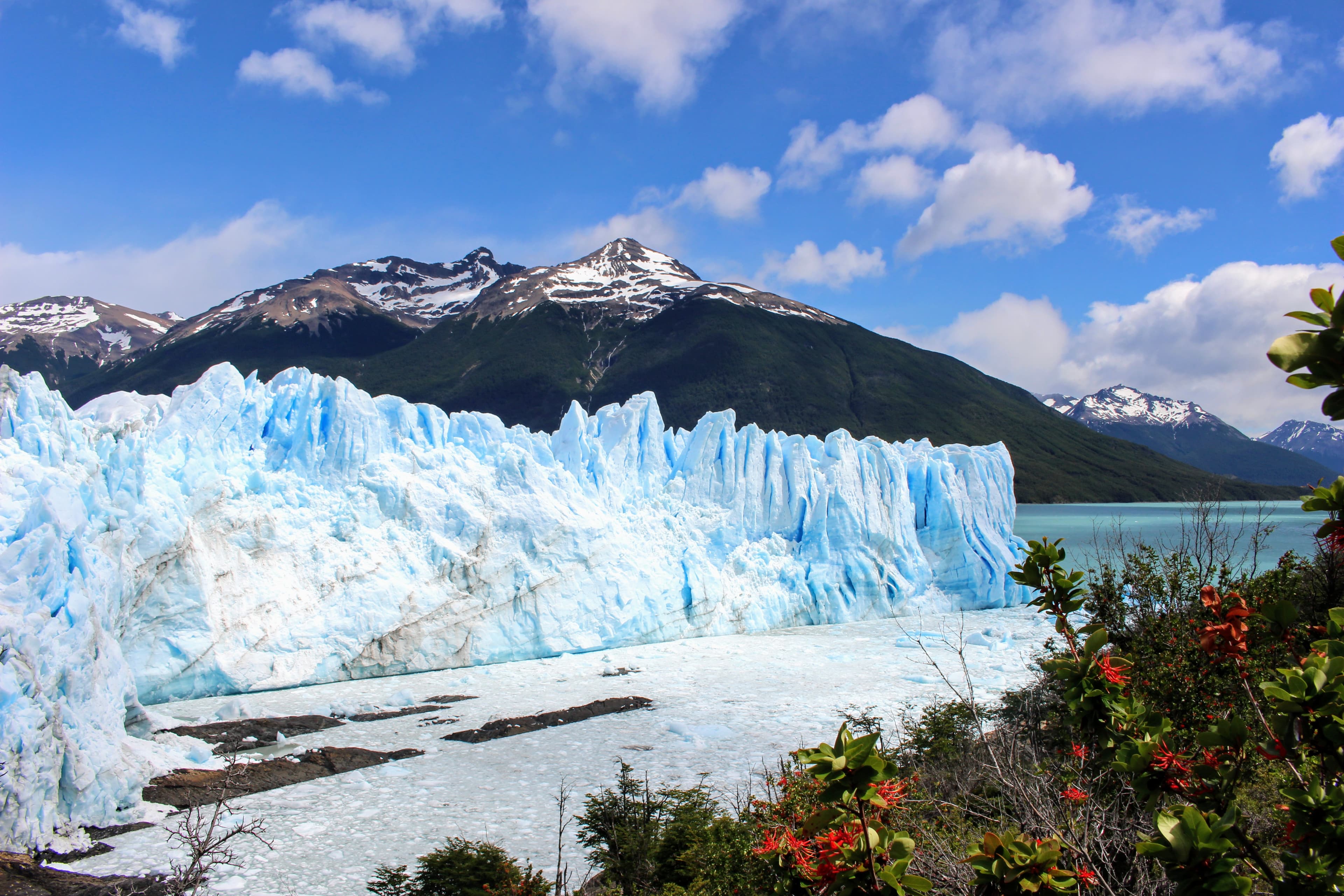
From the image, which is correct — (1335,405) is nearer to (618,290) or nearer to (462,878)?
(462,878)

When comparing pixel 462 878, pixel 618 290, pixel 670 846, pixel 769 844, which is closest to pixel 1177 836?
pixel 769 844

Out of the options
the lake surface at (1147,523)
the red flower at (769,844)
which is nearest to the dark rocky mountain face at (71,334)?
the lake surface at (1147,523)

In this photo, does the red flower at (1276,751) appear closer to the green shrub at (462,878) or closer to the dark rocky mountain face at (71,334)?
the green shrub at (462,878)

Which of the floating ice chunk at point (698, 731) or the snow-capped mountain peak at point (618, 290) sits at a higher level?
the snow-capped mountain peak at point (618, 290)

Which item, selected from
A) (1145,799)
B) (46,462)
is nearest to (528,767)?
(46,462)

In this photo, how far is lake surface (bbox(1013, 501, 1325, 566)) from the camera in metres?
31.6

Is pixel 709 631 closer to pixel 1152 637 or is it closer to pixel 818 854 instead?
pixel 1152 637

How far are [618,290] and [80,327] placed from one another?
121518 millimetres

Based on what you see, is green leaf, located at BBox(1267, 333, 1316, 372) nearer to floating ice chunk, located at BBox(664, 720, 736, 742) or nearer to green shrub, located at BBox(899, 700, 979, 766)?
green shrub, located at BBox(899, 700, 979, 766)

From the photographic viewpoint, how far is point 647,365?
101 metres

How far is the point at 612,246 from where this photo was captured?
15400 centimetres

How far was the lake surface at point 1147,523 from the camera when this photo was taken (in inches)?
1244

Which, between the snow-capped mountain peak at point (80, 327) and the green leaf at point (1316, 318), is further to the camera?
the snow-capped mountain peak at point (80, 327)

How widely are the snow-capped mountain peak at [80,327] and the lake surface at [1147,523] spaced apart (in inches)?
6552
